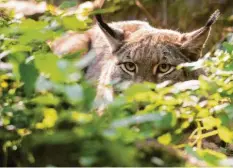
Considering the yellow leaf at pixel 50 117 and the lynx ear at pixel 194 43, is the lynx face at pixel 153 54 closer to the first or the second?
the lynx ear at pixel 194 43

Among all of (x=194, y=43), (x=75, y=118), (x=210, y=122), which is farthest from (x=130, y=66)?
(x=75, y=118)

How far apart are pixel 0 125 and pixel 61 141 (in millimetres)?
566

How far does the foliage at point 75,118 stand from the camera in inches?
68.2

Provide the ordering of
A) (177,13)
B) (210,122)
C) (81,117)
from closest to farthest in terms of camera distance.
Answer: (81,117), (210,122), (177,13)

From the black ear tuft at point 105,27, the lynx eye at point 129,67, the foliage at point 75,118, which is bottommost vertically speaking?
the foliage at point 75,118

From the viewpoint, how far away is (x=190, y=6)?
35.0 ft

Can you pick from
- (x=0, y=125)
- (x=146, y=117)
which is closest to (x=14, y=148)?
(x=0, y=125)

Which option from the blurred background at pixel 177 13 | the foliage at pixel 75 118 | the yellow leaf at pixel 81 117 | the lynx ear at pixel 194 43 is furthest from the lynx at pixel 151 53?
the blurred background at pixel 177 13

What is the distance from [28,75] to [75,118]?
0.70ft

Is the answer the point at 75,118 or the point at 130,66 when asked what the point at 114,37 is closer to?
the point at 130,66

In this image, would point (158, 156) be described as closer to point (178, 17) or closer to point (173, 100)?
point (173, 100)

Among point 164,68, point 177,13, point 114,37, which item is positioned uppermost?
point 177,13

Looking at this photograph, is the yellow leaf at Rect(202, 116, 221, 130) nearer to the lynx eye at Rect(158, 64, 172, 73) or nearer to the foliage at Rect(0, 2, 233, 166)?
the foliage at Rect(0, 2, 233, 166)

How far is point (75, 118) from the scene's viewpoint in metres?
1.76
